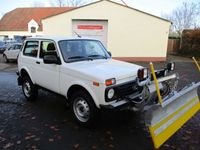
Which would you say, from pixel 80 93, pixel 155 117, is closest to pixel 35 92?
pixel 80 93

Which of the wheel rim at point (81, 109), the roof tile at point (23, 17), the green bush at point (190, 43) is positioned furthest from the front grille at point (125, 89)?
the roof tile at point (23, 17)

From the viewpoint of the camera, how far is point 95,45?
5.96 meters

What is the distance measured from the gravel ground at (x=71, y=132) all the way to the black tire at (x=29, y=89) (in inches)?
21.8

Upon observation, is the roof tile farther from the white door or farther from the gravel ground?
the gravel ground

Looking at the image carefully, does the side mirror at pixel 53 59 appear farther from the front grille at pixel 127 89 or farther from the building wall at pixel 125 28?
the building wall at pixel 125 28

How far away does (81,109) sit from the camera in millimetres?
4812

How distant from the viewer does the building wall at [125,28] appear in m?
18.1

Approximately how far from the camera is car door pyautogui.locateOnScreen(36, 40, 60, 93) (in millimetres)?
5289

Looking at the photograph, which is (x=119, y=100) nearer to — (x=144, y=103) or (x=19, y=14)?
(x=144, y=103)

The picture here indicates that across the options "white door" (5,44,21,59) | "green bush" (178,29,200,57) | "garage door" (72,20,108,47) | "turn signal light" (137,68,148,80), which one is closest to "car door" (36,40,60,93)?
"turn signal light" (137,68,148,80)

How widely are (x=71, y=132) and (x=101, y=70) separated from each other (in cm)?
148

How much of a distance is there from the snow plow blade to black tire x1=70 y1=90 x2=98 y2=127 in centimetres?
124

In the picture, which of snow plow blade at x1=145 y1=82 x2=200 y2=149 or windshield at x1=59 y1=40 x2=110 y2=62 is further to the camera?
windshield at x1=59 y1=40 x2=110 y2=62

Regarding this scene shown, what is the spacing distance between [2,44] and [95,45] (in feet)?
80.1
